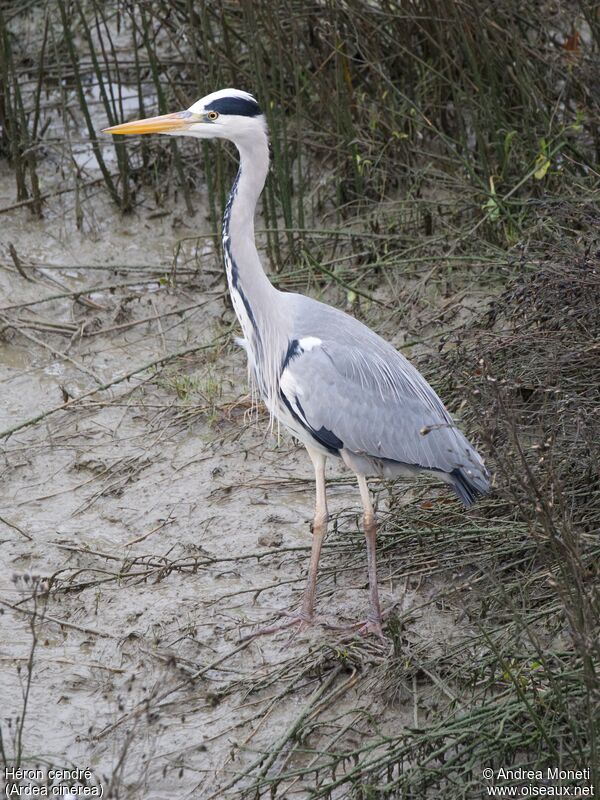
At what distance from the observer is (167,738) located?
141 inches

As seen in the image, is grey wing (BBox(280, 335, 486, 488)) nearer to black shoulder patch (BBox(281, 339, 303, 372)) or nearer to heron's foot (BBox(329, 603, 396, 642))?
black shoulder patch (BBox(281, 339, 303, 372))

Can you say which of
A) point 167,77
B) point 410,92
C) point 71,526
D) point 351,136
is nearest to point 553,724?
point 71,526

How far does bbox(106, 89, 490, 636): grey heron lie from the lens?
13.6 feet

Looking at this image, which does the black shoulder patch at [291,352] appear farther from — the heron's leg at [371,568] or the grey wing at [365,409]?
the heron's leg at [371,568]

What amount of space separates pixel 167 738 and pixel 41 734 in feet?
1.34

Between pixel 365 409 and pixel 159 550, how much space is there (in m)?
1.05

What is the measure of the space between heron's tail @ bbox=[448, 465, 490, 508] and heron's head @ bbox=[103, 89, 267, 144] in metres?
1.48

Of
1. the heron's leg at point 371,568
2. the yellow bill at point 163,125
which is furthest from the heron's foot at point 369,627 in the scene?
the yellow bill at point 163,125

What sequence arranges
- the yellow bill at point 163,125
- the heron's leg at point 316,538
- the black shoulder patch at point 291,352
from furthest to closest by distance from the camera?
the yellow bill at point 163,125, the black shoulder patch at point 291,352, the heron's leg at point 316,538

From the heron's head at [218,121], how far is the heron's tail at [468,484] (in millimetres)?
1484

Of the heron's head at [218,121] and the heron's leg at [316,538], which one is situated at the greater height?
the heron's head at [218,121]

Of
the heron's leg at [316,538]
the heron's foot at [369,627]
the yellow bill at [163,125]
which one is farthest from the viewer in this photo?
the yellow bill at [163,125]

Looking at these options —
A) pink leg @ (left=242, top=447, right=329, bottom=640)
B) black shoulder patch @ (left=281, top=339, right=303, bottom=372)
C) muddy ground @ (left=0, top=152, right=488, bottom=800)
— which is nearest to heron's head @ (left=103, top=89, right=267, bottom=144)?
black shoulder patch @ (left=281, top=339, right=303, bottom=372)

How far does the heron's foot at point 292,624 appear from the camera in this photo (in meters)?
4.04
